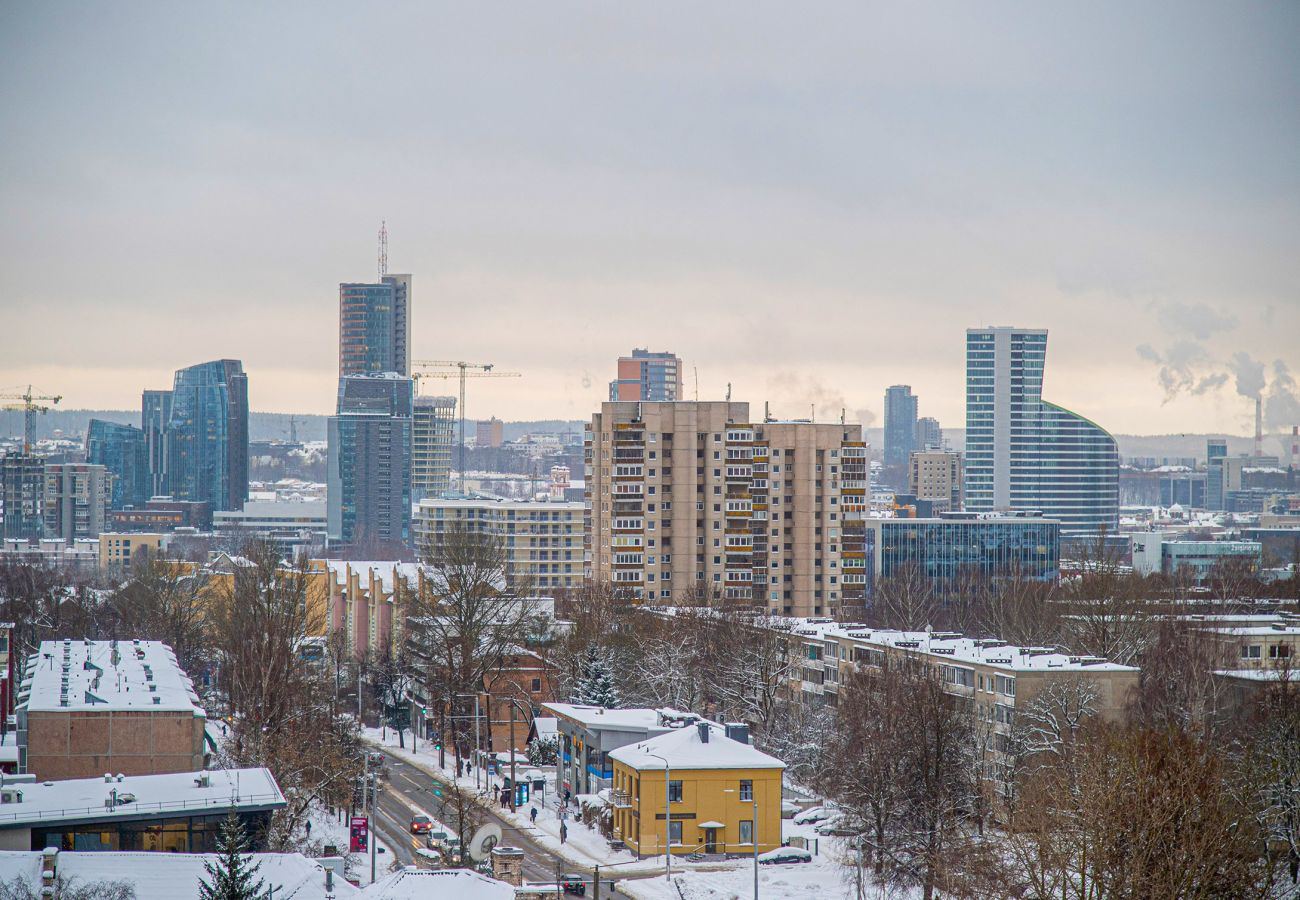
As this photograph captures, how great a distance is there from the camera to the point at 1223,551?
13788 cm

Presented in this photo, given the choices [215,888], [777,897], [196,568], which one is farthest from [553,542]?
[215,888]

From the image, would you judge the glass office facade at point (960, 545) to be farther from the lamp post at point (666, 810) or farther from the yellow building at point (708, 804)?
the lamp post at point (666, 810)

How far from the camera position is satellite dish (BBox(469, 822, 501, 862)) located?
112 feet

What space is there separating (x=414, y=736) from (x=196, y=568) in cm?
4198

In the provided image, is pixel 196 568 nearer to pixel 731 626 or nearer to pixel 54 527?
pixel 731 626

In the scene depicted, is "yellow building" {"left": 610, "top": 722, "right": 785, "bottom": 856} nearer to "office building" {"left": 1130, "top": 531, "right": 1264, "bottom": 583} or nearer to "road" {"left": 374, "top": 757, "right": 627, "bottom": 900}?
"road" {"left": 374, "top": 757, "right": 627, "bottom": 900}

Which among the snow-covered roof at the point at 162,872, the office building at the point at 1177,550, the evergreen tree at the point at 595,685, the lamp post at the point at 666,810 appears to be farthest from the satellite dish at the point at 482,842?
the office building at the point at 1177,550

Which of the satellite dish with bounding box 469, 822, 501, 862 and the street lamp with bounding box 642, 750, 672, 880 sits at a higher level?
the satellite dish with bounding box 469, 822, 501, 862

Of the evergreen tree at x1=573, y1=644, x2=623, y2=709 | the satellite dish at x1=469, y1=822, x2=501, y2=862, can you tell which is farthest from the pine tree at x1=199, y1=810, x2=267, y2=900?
the evergreen tree at x1=573, y1=644, x2=623, y2=709

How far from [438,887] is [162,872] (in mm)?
6153

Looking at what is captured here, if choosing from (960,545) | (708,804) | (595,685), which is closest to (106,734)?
(708,804)

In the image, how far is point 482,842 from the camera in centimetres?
3453

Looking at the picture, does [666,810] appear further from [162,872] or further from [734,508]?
[734,508]

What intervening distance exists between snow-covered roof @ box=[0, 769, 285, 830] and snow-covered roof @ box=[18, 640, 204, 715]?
4.70m
